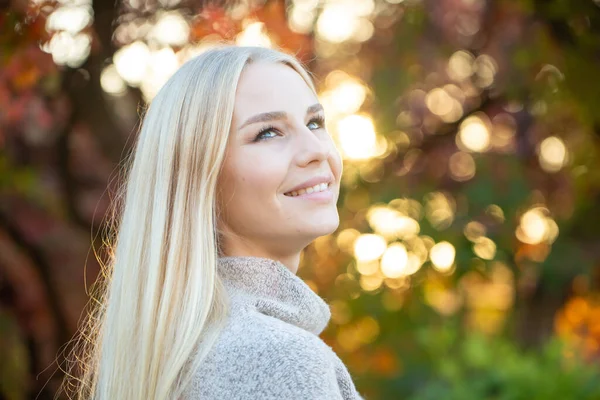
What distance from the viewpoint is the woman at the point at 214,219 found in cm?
165

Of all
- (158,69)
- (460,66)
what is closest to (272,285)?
(158,69)

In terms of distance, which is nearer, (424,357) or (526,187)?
(526,187)

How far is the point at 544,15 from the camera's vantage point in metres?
4.77

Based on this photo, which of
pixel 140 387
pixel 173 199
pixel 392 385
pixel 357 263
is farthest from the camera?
pixel 392 385

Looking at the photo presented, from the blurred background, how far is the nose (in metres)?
2.07

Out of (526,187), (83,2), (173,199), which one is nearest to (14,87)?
(83,2)

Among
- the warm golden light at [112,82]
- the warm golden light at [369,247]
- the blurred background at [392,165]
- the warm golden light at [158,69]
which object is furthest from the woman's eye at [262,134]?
the warm golden light at [369,247]

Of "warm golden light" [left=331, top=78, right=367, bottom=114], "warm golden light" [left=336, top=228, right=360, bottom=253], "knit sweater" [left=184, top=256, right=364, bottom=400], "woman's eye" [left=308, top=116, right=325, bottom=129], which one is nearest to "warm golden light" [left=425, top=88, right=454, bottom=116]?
"warm golden light" [left=331, top=78, right=367, bottom=114]

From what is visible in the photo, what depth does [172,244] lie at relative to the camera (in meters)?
1.72

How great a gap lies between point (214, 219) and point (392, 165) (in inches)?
172

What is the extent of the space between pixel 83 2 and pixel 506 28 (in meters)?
Result: 3.54

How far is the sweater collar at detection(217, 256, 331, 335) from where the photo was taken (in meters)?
1.76

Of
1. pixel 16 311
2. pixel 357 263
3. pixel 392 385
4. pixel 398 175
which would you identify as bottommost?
pixel 392 385

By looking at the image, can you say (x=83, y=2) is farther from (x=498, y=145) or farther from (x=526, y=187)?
(x=498, y=145)
